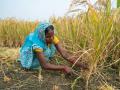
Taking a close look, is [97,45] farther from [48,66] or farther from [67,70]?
[48,66]

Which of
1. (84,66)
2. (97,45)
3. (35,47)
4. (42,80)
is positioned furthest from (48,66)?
(97,45)

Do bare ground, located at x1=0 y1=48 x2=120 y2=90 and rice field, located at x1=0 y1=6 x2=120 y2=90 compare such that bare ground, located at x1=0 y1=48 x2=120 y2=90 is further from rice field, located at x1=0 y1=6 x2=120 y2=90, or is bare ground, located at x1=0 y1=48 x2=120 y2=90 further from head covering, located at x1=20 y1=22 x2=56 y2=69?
head covering, located at x1=20 y1=22 x2=56 y2=69

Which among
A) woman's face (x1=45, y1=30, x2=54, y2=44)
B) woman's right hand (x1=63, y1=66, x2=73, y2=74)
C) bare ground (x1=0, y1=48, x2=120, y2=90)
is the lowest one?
bare ground (x1=0, y1=48, x2=120, y2=90)

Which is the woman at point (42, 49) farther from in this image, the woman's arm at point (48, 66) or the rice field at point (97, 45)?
the rice field at point (97, 45)

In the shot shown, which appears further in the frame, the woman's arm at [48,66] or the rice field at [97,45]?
the woman's arm at [48,66]

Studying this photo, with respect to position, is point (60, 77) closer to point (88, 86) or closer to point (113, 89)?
point (88, 86)

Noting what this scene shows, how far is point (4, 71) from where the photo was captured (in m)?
4.65

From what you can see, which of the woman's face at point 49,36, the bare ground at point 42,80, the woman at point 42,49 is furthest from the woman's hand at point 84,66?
the woman's face at point 49,36

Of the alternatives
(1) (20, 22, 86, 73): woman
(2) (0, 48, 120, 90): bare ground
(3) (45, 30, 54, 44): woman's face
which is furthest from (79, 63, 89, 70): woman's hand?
(3) (45, 30, 54, 44): woman's face

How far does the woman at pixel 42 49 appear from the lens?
432 centimetres

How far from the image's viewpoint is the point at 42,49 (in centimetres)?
444

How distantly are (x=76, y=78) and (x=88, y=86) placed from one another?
0.19 meters

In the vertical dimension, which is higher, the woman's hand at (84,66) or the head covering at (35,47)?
the head covering at (35,47)

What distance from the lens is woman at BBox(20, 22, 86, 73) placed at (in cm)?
432
